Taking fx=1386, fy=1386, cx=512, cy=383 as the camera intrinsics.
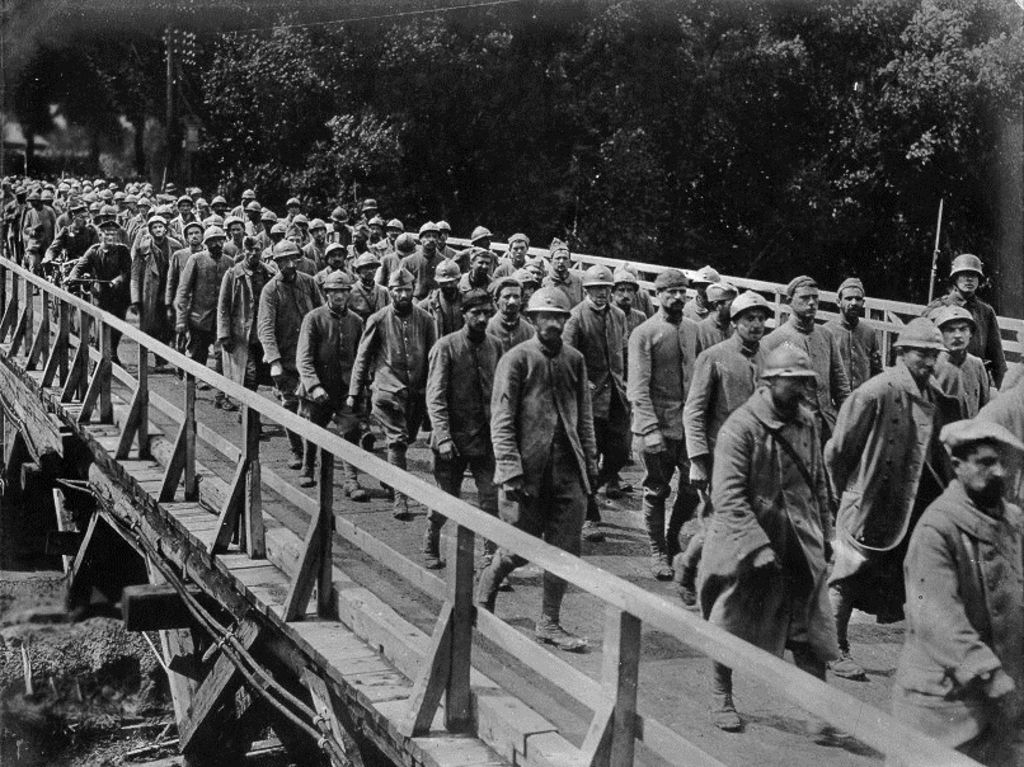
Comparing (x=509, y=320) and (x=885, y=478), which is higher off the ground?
(x=509, y=320)

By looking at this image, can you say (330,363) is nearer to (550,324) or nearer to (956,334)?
(550,324)

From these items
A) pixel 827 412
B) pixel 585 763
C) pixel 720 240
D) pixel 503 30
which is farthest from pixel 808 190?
pixel 585 763

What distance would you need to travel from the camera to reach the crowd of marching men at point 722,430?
466 cm

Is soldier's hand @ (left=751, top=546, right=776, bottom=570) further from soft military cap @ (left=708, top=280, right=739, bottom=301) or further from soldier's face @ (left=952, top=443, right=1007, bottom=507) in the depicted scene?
soft military cap @ (left=708, top=280, right=739, bottom=301)

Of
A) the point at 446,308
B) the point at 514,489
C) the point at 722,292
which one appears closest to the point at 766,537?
the point at 514,489

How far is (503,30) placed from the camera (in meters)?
28.2

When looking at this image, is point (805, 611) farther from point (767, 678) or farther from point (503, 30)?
point (503, 30)

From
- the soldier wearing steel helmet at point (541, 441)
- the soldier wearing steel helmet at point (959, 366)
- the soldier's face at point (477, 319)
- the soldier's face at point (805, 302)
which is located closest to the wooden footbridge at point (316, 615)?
the soldier wearing steel helmet at point (541, 441)

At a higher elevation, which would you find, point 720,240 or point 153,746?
point 720,240

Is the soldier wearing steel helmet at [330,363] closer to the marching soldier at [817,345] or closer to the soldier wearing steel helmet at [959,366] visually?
the marching soldier at [817,345]

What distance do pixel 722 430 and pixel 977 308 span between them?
17.0ft

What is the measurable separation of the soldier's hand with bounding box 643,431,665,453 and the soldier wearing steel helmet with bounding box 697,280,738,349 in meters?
0.78

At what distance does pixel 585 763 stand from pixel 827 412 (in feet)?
18.9

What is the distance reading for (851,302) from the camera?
9.85 meters
